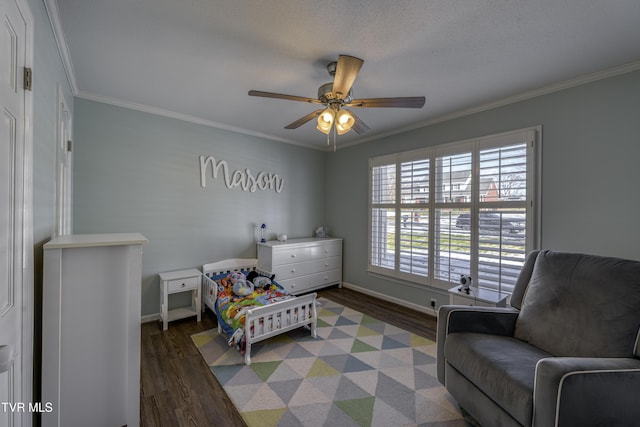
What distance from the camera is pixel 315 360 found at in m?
2.44

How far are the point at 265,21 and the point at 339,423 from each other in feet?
8.59

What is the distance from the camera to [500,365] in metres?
1.52

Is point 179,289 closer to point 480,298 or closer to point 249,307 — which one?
point 249,307

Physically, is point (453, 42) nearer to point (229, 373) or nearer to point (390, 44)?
point (390, 44)

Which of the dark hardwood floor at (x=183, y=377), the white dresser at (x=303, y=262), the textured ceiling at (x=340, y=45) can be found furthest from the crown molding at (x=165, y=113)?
the dark hardwood floor at (x=183, y=377)

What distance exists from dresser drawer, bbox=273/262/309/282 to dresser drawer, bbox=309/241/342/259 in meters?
0.24

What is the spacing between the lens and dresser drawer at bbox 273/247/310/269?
152 inches

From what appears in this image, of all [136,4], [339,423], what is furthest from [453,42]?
[339,423]

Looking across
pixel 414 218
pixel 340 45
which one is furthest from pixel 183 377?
pixel 414 218

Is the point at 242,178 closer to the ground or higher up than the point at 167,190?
higher up

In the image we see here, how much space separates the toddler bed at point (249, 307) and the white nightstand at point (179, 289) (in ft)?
0.41

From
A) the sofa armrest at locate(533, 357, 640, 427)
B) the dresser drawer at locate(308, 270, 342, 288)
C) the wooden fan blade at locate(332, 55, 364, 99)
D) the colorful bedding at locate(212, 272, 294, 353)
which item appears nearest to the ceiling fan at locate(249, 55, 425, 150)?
the wooden fan blade at locate(332, 55, 364, 99)

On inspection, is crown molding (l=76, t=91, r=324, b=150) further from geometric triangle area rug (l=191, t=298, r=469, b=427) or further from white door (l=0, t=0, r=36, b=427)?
geometric triangle area rug (l=191, t=298, r=469, b=427)

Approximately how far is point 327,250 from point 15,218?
375 centimetres
